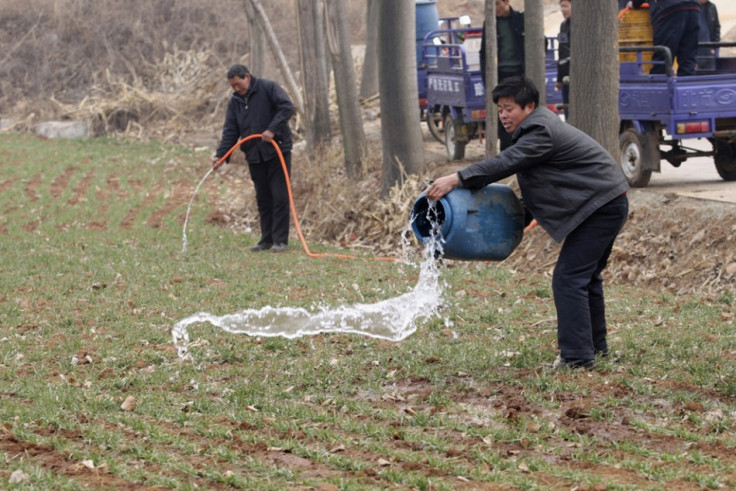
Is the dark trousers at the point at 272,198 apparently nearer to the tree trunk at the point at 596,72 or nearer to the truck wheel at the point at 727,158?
the tree trunk at the point at 596,72

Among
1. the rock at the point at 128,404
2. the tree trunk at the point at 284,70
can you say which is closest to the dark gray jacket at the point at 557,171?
the rock at the point at 128,404

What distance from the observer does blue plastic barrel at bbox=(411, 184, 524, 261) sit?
22.5 ft

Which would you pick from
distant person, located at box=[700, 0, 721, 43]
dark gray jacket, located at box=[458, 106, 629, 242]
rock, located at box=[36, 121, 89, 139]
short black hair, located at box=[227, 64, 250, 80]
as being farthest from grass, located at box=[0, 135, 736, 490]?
rock, located at box=[36, 121, 89, 139]

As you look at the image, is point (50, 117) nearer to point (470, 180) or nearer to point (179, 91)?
point (179, 91)

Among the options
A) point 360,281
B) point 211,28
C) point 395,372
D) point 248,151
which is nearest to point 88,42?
point 211,28

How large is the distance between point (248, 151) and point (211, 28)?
86.5 feet

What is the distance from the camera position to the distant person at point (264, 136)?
1269cm

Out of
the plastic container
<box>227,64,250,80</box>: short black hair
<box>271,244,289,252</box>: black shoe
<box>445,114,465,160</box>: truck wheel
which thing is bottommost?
<box>271,244,289,252</box>: black shoe

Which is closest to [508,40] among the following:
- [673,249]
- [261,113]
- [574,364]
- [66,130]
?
[261,113]

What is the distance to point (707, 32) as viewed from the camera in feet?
45.3

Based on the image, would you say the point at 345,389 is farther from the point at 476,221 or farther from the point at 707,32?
the point at 707,32

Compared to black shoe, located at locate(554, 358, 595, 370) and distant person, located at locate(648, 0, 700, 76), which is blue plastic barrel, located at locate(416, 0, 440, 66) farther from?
black shoe, located at locate(554, 358, 595, 370)

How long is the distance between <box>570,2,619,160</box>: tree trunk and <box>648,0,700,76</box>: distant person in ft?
5.46

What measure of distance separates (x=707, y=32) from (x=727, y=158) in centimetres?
180
